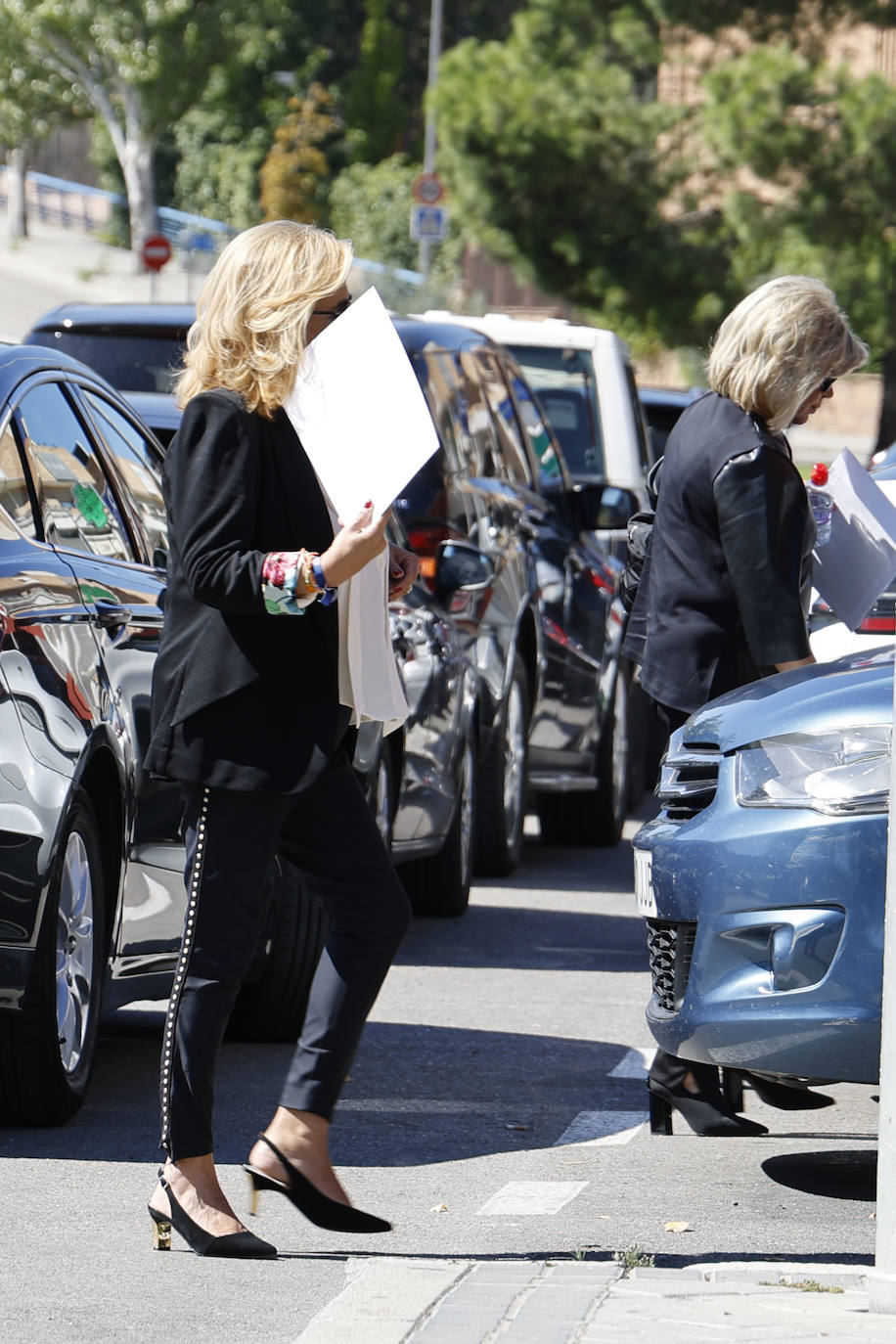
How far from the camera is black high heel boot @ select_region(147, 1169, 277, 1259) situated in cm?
431

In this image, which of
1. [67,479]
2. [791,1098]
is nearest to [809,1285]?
[791,1098]

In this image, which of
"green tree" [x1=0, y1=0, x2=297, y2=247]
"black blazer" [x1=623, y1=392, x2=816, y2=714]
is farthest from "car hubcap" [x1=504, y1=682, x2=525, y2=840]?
"green tree" [x1=0, y1=0, x2=297, y2=247]

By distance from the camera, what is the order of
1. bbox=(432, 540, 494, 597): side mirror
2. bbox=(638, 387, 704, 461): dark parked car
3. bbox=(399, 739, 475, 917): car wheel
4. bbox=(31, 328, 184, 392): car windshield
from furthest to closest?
bbox=(638, 387, 704, 461): dark parked car, bbox=(31, 328, 184, 392): car windshield, bbox=(399, 739, 475, 917): car wheel, bbox=(432, 540, 494, 597): side mirror

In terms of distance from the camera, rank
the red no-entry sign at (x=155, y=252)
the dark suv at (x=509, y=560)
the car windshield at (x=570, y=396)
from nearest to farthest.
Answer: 1. the dark suv at (x=509, y=560)
2. the car windshield at (x=570, y=396)
3. the red no-entry sign at (x=155, y=252)

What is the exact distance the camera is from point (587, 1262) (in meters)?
4.35

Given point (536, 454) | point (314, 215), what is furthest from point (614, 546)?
point (314, 215)

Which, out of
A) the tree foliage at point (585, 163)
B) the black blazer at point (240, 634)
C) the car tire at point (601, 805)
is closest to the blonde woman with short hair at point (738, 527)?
the black blazer at point (240, 634)

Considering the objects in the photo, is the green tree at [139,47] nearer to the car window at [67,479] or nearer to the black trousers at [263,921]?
the car window at [67,479]

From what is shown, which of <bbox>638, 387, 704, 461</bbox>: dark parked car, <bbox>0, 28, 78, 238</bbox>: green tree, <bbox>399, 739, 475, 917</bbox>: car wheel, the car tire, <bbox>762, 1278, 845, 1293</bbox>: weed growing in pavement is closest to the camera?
<bbox>762, 1278, 845, 1293</bbox>: weed growing in pavement

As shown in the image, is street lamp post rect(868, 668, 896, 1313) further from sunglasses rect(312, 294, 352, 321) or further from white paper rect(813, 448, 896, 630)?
white paper rect(813, 448, 896, 630)

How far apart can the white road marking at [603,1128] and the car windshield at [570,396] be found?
290 inches

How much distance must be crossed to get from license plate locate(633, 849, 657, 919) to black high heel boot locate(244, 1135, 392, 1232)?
37.3 inches

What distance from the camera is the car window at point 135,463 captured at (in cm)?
621

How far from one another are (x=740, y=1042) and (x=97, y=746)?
4.93ft
